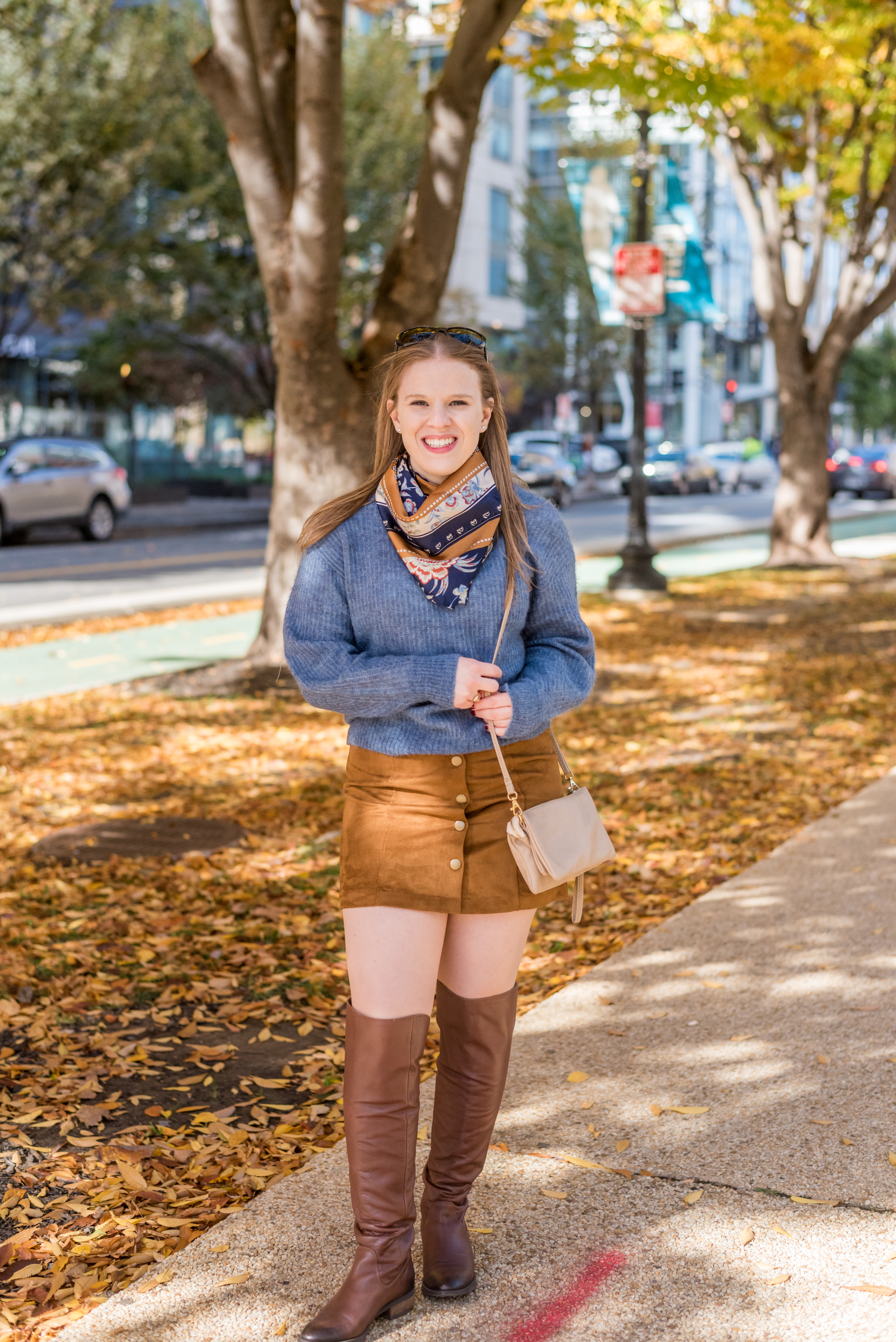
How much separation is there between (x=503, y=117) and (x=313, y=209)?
170 ft

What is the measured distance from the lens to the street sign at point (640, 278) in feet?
50.5

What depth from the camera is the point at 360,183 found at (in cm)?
3331

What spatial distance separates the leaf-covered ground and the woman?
60 centimetres

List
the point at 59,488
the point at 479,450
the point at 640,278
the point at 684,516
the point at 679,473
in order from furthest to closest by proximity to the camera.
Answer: the point at 679,473, the point at 684,516, the point at 59,488, the point at 640,278, the point at 479,450

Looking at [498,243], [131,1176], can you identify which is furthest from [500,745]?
[498,243]

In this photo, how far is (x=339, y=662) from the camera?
2867 millimetres

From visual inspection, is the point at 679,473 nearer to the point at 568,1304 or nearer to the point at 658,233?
the point at 658,233

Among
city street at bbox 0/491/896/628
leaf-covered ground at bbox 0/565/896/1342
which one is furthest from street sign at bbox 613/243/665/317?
leaf-covered ground at bbox 0/565/896/1342

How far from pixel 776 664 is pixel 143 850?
6382 millimetres

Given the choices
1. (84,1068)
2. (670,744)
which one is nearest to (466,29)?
(670,744)

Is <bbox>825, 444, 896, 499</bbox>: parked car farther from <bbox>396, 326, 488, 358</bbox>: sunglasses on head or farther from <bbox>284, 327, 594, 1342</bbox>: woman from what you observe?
<bbox>284, 327, 594, 1342</bbox>: woman

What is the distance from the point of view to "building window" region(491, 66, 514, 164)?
56.2 metres

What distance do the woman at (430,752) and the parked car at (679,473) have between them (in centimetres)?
3933

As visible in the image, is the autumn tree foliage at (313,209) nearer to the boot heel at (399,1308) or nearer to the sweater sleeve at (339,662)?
the sweater sleeve at (339,662)
